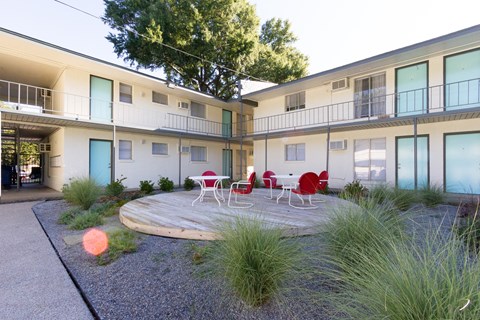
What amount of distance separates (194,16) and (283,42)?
955 cm

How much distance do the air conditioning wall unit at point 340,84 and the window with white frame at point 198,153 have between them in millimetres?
8976

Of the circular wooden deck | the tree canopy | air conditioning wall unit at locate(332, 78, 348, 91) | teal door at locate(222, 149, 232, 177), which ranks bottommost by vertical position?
the circular wooden deck

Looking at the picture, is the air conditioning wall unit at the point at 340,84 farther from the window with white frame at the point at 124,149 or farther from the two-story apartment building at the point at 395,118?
the window with white frame at the point at 124,149

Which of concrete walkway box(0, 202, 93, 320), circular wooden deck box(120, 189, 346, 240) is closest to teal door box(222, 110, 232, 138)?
circular wooden deck box(120, 189, 346, 240)

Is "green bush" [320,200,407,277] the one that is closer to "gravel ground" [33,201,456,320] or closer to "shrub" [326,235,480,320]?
"gravel ground" [33,201,456,320]

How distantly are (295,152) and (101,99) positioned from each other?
10.7 m

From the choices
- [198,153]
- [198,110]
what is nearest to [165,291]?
[198,153]

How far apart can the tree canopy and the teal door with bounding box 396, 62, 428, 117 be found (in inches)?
487

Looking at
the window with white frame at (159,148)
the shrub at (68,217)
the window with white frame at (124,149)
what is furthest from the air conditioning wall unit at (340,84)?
the shrub at (68,217)

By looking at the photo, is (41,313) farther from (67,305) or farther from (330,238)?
(330,238)

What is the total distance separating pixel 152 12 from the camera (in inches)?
672

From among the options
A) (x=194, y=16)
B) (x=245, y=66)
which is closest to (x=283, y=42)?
(x=245, y=66)

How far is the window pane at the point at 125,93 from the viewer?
12.5m

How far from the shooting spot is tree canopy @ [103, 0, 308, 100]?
1736cm
